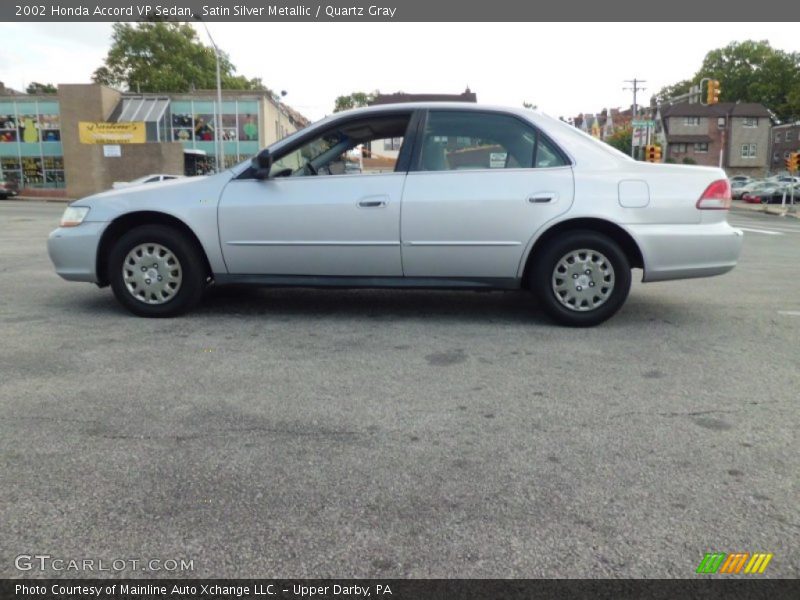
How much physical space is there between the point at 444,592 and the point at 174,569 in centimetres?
86

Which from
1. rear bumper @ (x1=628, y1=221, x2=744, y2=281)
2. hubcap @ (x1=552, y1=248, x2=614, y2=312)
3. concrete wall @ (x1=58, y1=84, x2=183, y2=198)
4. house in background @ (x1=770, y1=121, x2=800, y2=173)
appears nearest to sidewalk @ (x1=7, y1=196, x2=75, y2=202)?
concrete wall @ (x1=58, y1=84, x2=183, y2=198)

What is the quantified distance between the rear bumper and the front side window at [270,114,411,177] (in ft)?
6.44

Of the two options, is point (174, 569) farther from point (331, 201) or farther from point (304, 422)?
point (331, 201)

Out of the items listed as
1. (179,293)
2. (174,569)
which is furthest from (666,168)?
(174,569)

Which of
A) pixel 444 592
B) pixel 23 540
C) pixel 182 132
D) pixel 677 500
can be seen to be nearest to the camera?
pixel 444 592

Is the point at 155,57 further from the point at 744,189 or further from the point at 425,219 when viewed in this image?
the point at 425,219

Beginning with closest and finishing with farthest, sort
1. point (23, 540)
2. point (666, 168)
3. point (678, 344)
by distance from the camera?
1. point (23, 540)
2. point (678, 344)
3. point (666, 168)

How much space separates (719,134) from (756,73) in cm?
1905

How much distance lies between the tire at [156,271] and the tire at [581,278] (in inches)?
106

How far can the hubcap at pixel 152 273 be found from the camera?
5.44 m

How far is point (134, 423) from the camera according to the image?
3.32 metres

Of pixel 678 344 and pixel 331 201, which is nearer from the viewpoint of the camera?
pixel 678 344

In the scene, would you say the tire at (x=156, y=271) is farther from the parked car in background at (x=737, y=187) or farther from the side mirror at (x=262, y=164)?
the parked car in background at (x=737, y=187)

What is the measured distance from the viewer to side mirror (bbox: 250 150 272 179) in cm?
528
